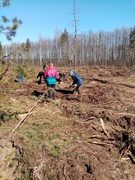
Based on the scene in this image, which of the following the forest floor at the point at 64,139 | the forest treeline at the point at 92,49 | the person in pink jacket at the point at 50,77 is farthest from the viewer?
the forest treeline at the point at 92,49

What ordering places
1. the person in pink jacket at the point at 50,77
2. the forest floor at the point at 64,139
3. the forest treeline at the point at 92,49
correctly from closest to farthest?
the forest floor at the point at 64,139
the person in pink jacket at the point at 50,77
the forest treeline at the point at 92,49

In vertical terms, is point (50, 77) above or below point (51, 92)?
above

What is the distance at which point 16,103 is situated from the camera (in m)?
9.80

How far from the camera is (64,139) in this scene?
22.8 feet

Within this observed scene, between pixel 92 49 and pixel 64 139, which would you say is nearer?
pixel 64 139

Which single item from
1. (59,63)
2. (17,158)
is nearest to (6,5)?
(17,158)

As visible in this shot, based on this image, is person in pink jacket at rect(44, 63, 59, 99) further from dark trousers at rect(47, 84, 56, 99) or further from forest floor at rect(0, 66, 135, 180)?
forest floor at rect(0, 66, 135, 180)

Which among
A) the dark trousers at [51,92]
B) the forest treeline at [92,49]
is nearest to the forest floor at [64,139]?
the dark trousers at [51,92]

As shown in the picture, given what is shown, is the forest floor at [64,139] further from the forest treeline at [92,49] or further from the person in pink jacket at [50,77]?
the forest treeline at [92,49]

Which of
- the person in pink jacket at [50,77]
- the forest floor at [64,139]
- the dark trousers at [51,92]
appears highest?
the person in pink jacket at [50,77]

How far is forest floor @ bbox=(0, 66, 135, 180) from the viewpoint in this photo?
564 centimetres

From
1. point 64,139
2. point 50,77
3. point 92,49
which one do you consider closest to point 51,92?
point 50,77

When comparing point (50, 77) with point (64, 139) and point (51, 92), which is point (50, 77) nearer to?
point (51, 92)

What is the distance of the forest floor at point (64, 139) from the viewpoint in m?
5.64
